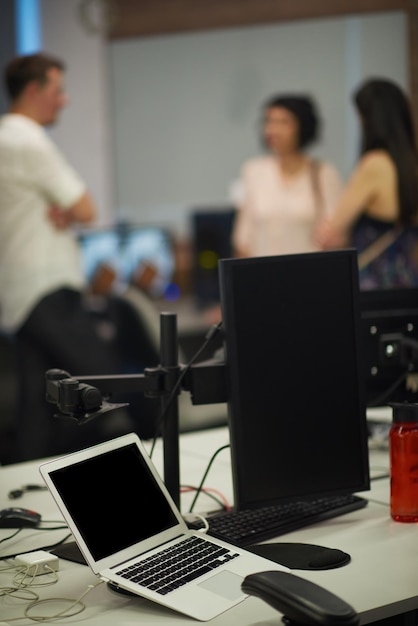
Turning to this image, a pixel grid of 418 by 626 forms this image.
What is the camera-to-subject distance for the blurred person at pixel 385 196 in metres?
3.50

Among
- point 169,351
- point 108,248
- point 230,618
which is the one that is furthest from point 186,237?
point 230,618

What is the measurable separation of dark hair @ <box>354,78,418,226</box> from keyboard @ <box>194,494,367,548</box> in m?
1.81

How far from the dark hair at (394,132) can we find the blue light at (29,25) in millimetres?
3545

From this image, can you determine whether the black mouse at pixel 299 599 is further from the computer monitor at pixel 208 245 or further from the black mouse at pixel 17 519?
the computer monitor at pixel 208 245

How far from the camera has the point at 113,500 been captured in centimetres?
156

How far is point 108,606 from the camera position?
145 cm

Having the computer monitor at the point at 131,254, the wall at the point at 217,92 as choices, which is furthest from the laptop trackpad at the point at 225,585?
the wall at the point at 217,92

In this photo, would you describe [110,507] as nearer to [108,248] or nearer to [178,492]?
[178,492]

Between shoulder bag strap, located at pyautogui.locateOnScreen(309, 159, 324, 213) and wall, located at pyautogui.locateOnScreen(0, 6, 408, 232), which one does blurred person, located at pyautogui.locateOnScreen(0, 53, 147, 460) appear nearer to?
shoulder bag strap, located at pyautogui.locateOnScreen(309, 159, 324, 213)

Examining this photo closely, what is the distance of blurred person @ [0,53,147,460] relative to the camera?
11.7 feet

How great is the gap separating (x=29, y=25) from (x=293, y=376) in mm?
5409

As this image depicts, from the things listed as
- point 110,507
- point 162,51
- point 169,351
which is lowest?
point 110,507

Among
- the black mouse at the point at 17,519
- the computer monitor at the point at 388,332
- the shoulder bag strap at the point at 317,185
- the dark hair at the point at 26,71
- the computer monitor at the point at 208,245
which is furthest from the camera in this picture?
the computer monitor at the point at 208,245

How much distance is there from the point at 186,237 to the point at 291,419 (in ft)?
15.3
